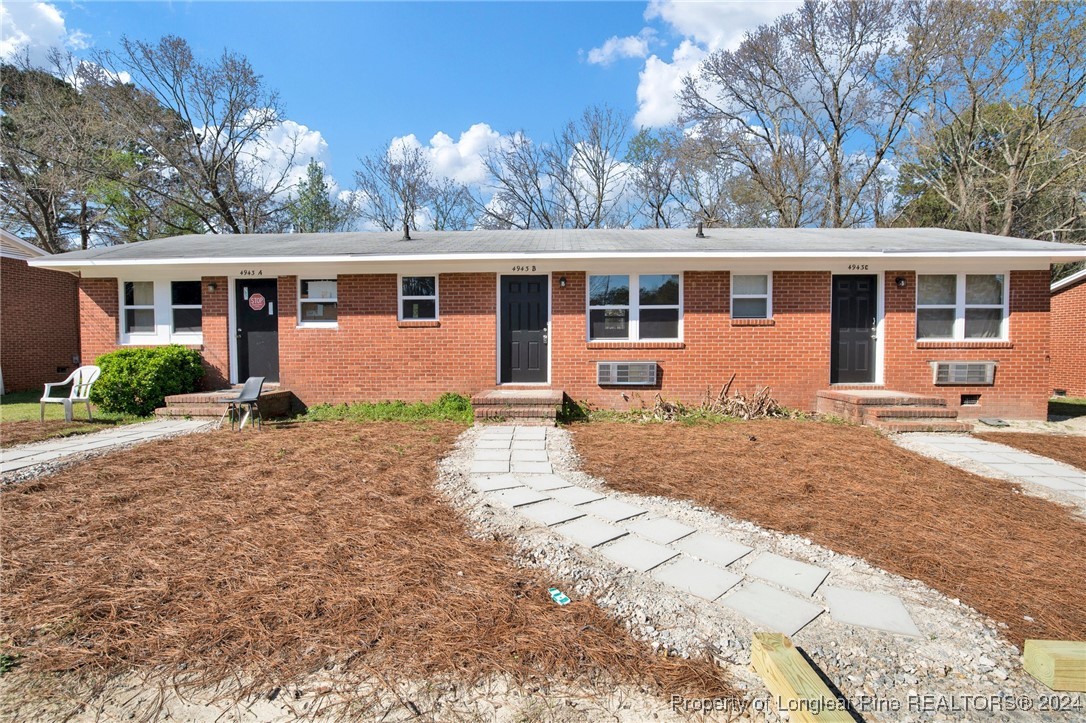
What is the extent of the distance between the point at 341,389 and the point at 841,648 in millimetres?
8592

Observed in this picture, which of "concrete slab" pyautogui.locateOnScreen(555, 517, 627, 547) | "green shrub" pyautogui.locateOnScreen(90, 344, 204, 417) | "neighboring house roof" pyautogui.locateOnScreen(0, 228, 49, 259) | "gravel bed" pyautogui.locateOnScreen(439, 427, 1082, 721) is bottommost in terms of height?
"gravel bed" pyautogui.locateOnScreen(439, 427, 1082, 721)

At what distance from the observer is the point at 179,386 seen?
28.6 ft

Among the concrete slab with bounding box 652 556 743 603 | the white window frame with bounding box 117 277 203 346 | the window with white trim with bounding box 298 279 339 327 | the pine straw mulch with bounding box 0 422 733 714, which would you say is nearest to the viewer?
the pine straw mulch with bounding box 0 422 733 714

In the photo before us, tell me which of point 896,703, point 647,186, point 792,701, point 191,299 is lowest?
point 896,703

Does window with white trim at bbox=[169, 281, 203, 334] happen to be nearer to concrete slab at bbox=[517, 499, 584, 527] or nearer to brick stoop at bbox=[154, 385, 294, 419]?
brick stoop at bbox=[154, 385, 294, 419]

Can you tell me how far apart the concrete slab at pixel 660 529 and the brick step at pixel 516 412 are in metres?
3.95

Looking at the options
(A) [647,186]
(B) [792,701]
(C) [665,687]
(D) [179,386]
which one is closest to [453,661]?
(C) [665,687]

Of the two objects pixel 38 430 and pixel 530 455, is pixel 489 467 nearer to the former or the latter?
pixel 530 455

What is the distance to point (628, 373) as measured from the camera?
867 cm

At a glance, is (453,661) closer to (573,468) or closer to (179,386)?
(573,468)

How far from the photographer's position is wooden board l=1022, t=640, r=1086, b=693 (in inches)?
70.1

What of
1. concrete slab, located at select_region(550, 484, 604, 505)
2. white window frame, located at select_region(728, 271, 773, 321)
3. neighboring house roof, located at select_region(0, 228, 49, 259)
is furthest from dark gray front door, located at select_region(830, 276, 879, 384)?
neighboring house roof, located at select_region(0, 228, 49, 259)

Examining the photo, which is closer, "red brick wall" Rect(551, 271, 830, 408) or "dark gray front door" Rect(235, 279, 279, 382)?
"red brick wall" Rect(551, 271, 830, 408)

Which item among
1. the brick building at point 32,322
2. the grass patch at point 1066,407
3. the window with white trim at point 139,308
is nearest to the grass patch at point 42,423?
the window with white trim at point 139,308
